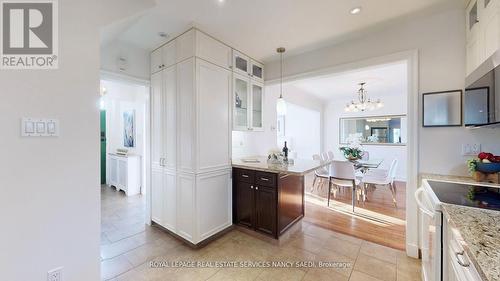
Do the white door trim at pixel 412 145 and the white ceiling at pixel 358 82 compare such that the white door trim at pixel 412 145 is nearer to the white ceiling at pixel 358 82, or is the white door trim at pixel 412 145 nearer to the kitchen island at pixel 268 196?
the kitchen island at pixel 268 196

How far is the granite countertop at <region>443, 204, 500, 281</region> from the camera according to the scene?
68cm

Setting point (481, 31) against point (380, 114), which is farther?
point (380, 114)

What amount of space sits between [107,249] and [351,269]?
2.73 meters

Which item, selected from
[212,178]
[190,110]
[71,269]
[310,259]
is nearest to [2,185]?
[71,269]

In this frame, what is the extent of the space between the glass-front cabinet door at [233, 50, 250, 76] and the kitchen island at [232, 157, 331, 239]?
1.40 meters

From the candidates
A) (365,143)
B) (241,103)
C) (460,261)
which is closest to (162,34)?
(241,103)

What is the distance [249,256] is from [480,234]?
6.32 ft

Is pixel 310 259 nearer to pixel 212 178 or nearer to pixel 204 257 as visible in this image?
pixel 204 257

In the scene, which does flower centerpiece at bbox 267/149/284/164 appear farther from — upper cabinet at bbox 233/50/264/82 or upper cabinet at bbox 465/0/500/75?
upper cabinet at bbox 465/0/500/75

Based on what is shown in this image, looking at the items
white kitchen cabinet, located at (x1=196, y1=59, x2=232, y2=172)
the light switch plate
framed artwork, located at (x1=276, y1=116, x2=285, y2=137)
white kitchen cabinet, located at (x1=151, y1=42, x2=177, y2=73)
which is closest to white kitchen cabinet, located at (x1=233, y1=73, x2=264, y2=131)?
A: white kitchen cabinet, located at (x1=196, y1=59, x2=232, y2=172)

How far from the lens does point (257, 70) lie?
11.2 ft

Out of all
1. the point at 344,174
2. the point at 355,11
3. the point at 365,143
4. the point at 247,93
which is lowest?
the point at 344,174

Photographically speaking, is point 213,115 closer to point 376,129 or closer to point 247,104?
point 247,104

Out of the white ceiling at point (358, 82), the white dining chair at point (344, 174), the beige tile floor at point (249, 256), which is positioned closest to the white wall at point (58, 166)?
the beige tile floor at point (249, 256)
